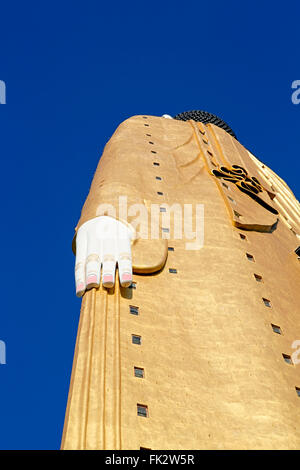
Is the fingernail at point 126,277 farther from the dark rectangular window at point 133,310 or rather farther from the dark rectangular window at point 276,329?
the dark rectangular window at point 276,329

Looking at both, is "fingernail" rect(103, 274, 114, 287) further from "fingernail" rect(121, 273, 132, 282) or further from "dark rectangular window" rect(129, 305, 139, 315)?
"dark rectangular window" rect(129, 305, 139, 315)

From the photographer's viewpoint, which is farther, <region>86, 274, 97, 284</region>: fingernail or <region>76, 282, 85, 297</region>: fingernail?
<region>76, 282, 85, 297</region>: fingernail

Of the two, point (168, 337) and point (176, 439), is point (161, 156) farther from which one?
point (176, 439)

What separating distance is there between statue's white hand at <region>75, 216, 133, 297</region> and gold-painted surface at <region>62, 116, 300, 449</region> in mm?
263

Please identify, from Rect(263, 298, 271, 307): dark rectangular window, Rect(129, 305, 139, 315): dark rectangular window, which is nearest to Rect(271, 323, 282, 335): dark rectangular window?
Rect(263, 298, 271, 307): dark rectangular window

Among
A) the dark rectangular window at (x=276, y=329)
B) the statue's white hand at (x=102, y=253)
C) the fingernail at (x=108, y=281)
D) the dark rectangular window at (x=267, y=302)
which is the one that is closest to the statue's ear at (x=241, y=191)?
the dark rectangular window at (x=267, y=302)

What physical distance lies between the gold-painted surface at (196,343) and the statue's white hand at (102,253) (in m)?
0.26

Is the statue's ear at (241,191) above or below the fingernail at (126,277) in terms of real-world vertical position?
above

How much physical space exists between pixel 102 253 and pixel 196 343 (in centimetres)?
228

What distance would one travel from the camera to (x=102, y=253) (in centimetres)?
1324

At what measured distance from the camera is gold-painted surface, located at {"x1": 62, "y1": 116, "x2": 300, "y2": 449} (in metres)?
10.4

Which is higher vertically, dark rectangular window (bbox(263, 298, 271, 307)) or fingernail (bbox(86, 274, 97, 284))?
dark rectangular window (bbox(263, 298, 271, 307))

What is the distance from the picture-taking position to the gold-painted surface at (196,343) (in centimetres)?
1037

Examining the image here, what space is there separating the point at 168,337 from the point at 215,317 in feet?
3.60
